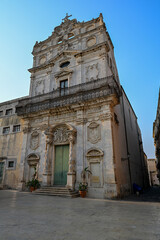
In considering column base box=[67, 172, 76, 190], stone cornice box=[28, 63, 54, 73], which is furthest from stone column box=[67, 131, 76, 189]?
stone cornice box=[28, 63, 54, 73]

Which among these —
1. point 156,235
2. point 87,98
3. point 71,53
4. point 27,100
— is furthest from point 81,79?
point 156,235

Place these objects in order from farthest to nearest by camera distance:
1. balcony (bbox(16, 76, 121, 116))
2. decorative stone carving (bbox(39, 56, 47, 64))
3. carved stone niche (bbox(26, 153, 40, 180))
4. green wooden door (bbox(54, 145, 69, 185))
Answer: decorative stone carving (bbox(39, 56, 47, 64)) → carved stone niche (bbox(26, 153, 40, 180)) → balcony (bbox(16, 76, 121, 116)) → green wooden door (bbox(54, 145, 69, 185))

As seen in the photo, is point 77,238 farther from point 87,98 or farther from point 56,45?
point 56,45

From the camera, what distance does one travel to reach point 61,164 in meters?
12.7

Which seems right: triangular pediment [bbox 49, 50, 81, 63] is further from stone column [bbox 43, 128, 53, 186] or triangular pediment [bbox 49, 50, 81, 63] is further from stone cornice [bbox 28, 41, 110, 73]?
stone column [bbox 43, 128, 53, 186]

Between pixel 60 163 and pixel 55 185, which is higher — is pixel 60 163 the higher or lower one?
the higher one

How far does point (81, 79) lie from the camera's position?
14.8 meters

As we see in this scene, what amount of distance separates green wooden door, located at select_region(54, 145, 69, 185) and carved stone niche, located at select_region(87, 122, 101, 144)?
7.33 ft

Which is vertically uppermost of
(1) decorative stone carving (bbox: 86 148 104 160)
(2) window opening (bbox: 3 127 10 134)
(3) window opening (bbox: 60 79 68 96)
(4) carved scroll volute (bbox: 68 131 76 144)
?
(3) window opening (bbox: 60 79 68 96)

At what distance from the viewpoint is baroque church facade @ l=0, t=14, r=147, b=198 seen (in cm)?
1137

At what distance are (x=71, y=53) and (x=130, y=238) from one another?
16563 mm

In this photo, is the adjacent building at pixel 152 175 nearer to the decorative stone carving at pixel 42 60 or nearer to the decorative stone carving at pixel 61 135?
the decorative stone carving at pixel 61 135

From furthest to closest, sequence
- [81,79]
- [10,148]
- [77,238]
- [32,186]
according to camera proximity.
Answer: [10,148] < [81,79] < [32,186] < [77,238]

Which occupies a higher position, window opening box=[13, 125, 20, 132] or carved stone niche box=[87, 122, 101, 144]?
window opening box=[13, 125, 20, 132]
